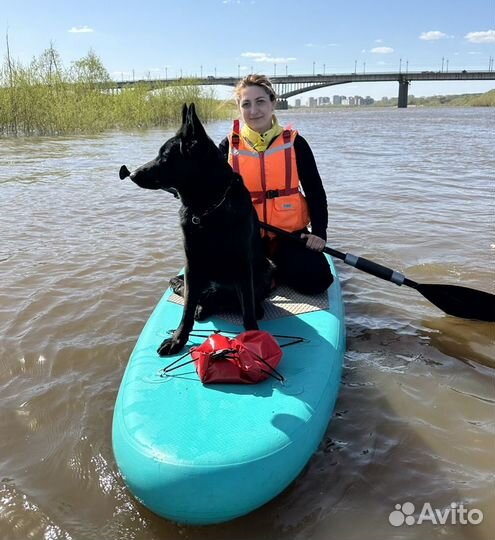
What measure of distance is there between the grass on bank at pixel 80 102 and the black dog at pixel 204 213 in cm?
1771

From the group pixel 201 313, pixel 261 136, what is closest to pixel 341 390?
pixel 201 313

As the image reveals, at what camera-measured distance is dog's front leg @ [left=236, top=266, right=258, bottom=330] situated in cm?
293

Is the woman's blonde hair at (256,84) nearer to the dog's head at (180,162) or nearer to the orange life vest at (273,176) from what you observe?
the orange life vest at (273,176)

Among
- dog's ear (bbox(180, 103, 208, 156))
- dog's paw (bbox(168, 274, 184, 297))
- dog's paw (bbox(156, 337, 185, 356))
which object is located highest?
dog's ear (bbox(180, 103, 208, 156))

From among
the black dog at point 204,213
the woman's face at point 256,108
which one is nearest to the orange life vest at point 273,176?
the woman's face at point 256,108

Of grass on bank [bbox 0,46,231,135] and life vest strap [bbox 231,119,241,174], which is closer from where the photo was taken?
life vest strap [bbox 231,119,241,174]

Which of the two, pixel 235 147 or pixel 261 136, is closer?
pixel 261 136

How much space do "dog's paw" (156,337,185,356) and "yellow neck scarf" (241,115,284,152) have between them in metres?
1.69

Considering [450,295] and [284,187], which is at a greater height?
[284,187]

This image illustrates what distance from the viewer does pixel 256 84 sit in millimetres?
3553

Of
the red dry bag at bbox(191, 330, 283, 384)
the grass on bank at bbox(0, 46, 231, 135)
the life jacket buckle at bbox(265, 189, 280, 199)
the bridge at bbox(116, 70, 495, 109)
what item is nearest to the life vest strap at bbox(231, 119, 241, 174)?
the life jacket buckle at bbox(265, 189, 280, 199)

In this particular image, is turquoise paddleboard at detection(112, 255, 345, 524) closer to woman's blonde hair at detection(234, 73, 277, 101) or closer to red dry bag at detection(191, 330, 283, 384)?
red dry bag at detection(191, 330, 283, 384)

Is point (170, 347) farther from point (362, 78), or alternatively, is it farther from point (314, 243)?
point (362, 78)

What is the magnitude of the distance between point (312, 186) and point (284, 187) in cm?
→ 22
